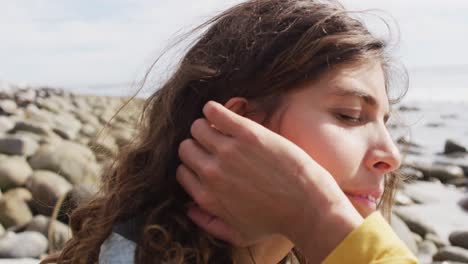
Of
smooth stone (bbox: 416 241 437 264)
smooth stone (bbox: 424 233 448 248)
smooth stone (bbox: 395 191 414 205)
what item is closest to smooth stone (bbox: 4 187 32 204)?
smooth stone (bbox: 416 241 437 264)

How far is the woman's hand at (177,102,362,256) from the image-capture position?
1.50m

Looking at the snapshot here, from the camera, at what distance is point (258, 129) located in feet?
5.20

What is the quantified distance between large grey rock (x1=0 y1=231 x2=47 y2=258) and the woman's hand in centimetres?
308

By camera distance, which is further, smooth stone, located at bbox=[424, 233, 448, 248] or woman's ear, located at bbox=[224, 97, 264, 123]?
smooth stone, located at bbox=[424, 233, 448, 248]

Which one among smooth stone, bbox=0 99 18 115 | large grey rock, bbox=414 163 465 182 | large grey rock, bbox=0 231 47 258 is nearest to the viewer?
large grey rock, bbox=0 231 47 258

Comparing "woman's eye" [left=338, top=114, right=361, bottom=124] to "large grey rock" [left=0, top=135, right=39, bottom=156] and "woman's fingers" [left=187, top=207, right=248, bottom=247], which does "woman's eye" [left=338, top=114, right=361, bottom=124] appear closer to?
"woman's fingers" [left=187, top=207, right=248, bottom=247]

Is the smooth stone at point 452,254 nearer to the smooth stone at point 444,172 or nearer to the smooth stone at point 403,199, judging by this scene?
the smooth stone at point 403,199

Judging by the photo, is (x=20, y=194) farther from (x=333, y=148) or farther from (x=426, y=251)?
(x=333, y=148)

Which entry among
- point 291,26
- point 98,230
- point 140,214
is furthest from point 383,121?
point 98,230

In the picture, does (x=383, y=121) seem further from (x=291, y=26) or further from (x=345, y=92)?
(x=291, y=26)

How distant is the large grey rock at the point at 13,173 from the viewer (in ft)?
18.8

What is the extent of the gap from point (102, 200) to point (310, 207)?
0.96 meters

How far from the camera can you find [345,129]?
179 cm

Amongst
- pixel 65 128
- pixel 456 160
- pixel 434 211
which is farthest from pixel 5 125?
pixel 456 160
